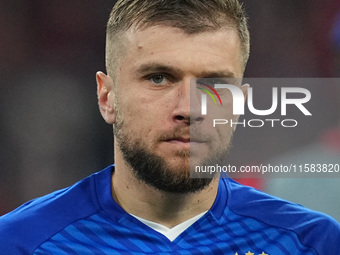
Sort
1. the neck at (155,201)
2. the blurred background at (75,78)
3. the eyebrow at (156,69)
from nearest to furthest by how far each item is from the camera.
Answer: the eyebrow at (156,69) < the neck at (155,201) < the blurred background at (75,78)

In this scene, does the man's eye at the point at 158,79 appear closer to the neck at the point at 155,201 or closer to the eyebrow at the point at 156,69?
the eyebrow at the point at 156,69

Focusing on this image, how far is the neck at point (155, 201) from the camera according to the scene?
9.15 ft

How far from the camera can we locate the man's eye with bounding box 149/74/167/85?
2627mm

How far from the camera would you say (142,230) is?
2764 millimetres

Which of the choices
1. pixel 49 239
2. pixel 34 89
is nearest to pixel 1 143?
pixel 34 89

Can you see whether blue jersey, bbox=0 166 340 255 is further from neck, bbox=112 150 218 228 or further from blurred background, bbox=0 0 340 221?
blurred background, bbox=0 0 340 221

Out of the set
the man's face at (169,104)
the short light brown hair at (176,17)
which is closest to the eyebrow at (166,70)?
the man's face at (169,104)

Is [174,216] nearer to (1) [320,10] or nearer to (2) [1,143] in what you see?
(2) [1,143]

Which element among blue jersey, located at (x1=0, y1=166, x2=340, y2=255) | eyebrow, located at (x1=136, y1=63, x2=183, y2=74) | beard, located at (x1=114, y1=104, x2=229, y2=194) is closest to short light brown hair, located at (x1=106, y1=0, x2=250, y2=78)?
eyebrow, located at (x1=136, y1=63, x2=183, y2=74)

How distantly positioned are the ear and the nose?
1.50 feet

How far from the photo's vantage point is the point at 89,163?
18.6ft

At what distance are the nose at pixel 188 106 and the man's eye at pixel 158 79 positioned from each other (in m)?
0.09

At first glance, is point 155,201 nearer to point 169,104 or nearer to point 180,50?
point 169,104

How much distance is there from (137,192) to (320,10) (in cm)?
414
